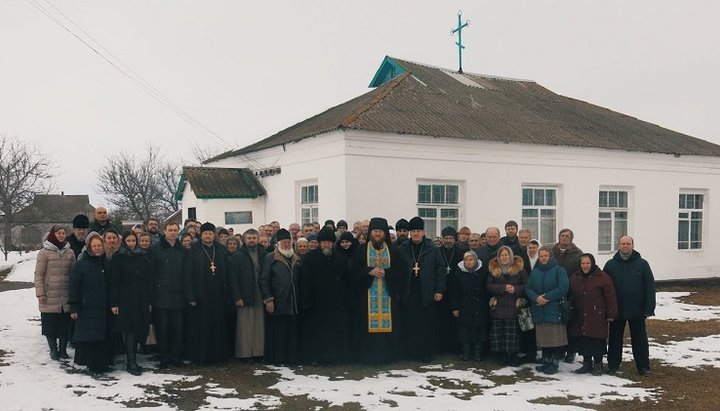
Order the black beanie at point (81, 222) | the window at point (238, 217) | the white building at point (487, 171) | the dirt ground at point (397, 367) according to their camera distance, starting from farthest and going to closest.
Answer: the window at point (238, 217), the white building at point (487, 171), the black beanie at point (81, 222), the dirt ground at point (397, 367)

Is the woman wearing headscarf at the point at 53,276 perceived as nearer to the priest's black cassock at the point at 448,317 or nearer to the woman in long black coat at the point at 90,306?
the woman in long black coat at the point at 90,306

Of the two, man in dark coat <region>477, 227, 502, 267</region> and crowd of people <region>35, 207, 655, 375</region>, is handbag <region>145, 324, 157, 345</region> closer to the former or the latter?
crowd of people <region>35, 207, 655, 375</region>

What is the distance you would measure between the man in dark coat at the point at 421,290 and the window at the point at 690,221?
40.2 ft

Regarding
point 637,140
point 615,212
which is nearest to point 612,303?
point 615,212

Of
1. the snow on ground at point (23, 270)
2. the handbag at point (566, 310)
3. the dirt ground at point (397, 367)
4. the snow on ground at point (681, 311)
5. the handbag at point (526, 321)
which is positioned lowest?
the snow on ground at point (23, 270)

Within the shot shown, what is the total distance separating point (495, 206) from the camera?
13.2 metres

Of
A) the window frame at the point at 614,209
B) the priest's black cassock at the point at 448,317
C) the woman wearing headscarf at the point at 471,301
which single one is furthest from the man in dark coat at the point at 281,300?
the window frame at the point at 614,209

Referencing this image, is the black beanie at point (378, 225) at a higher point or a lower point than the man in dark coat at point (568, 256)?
higher

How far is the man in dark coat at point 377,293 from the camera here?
7023 mm

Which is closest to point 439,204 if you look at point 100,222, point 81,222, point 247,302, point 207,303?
point 247,302

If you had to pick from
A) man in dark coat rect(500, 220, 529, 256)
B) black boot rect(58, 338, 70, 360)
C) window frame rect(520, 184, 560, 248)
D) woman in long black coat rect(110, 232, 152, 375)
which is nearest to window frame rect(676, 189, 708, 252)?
window frame rect(520, 184, 560, 248)

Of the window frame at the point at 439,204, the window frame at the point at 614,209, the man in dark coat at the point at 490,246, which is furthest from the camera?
the window frame at the point at 614,209

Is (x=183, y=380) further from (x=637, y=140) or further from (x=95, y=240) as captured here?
(x=637, y=140)

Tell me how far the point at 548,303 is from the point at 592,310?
0.49 meters
